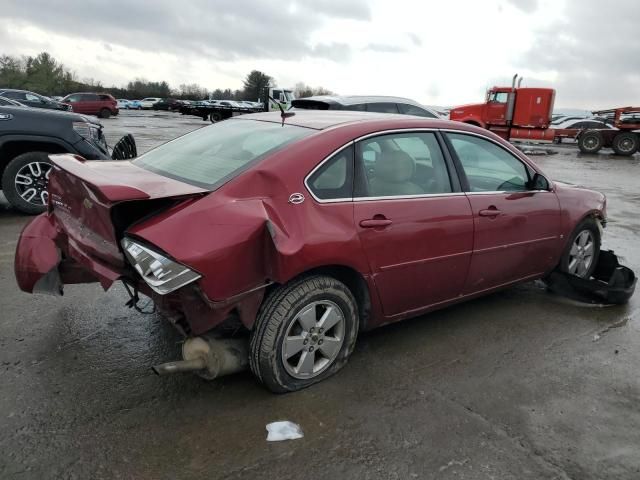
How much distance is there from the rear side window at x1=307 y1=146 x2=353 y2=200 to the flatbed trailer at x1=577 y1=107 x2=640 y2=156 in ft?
80.7

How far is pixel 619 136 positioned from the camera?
2375cm

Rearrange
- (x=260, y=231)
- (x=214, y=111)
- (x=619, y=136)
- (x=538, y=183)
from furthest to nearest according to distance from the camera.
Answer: (x=214, y=111) → (x=619, y=136) → (x=538, y=183) → (x=260, y=231)

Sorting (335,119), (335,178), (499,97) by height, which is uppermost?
(499,97)

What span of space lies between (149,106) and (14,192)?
63.8 metres

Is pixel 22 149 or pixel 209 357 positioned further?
pixel 22 149

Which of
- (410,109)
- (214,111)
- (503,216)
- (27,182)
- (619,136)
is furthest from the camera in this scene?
(214,111)

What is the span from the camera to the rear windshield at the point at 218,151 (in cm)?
303

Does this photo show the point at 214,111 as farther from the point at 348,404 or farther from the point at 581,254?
the point at 348,404

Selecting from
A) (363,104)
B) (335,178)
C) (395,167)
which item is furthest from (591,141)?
(335,178)

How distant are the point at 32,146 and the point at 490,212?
5.74 m

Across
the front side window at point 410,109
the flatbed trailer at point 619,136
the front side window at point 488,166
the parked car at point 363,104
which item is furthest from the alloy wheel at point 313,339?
the flatbed trailer at point 619,136

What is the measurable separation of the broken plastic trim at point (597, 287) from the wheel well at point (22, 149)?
19.5 feet

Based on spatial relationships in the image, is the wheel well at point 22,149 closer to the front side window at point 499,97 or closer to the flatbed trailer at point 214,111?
the front side window at point 499,97

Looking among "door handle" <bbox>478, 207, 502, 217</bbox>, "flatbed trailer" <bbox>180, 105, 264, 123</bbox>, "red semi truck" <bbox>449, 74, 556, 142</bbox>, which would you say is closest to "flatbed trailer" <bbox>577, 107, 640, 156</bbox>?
"red semi truck" <bbox>449, 74, 556, 142</bbox>
